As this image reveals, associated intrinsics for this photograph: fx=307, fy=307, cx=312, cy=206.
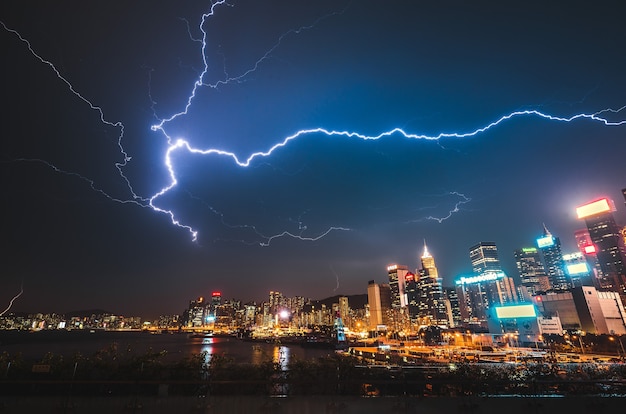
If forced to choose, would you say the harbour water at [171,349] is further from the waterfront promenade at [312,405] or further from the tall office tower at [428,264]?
the tall office tower at [428,264]

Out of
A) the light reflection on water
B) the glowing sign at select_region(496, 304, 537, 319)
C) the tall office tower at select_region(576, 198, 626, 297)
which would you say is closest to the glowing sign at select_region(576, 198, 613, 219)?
the glowing sign at select_region(496, 304, 537, 319)

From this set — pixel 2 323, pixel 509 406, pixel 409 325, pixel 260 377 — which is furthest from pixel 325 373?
pixel 2 323

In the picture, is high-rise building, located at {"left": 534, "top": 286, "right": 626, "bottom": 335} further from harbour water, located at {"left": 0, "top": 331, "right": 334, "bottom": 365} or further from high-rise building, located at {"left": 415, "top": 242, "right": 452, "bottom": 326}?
high-rise building, located at {"left": 415, "top": 242, "right": 452, "bottom": 326}

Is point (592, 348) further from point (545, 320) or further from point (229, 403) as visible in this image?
point (229, 403)

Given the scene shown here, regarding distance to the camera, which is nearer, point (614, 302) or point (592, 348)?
point (592, 348)

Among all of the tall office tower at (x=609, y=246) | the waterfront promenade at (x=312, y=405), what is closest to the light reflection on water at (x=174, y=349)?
the waterfront promenade at (x=312, y=405)

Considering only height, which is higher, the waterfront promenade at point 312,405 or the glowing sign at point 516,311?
the glowing sign at point 516,311
